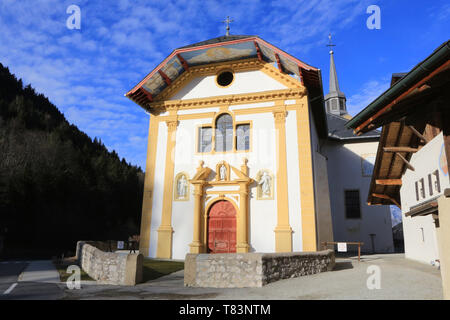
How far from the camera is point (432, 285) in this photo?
7953mm

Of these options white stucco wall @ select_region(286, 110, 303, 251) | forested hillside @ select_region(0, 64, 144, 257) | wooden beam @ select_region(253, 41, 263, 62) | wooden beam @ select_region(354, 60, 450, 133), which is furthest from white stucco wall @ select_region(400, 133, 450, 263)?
forested hillside @ select_region(0, 64, 144, 257)

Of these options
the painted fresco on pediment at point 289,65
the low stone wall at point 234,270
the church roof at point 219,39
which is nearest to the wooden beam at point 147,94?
the church roof at point 219,39

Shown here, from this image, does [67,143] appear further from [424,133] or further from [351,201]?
[424,133]

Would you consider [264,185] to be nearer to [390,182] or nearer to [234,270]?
[390,182]

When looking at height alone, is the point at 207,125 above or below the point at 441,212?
above

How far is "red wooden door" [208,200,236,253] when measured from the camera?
16.6m

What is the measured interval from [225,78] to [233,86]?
2.80 ft

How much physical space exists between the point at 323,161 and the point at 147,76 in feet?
38.5

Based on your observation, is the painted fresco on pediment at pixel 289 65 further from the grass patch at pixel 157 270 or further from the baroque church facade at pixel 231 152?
the grass patch at pixel 157 270

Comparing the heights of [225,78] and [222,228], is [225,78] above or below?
above

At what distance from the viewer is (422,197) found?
13.2m

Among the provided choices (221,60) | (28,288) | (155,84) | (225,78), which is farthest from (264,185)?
(28,288)
